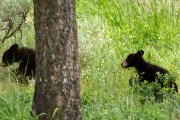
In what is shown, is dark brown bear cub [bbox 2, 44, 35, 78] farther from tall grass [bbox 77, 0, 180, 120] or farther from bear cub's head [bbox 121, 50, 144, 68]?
bear cub's head [bbox 121, 50, 144, 68]

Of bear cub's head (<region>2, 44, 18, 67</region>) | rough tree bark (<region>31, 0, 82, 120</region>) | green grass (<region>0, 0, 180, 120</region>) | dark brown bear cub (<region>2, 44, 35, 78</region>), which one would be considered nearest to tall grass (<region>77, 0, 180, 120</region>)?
green grass (<region>0, 0, 180, 120</region>)

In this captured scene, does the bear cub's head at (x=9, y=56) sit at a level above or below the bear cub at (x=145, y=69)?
above

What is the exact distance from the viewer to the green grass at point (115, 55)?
6.92 meters

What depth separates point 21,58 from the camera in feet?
33.0

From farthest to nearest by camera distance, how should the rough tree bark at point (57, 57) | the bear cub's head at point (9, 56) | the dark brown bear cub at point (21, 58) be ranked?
the bear cub's head at point (9, 56)
the dark brown bear cub at point (21, 58)
the rough tree bark at point (57, 57)

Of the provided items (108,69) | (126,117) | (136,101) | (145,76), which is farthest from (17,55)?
(126,117)

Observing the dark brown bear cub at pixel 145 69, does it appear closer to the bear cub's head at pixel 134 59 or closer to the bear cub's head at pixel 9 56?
the bear cub's head at pixel 134 59

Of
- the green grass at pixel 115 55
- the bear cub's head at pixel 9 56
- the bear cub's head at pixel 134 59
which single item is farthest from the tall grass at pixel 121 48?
the bear cub's head at pixel 9 56

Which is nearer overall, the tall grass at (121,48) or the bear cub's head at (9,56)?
the tall grass at (121,48)

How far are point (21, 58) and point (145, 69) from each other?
7.56 ft

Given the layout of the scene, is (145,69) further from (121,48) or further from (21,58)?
(21,58)

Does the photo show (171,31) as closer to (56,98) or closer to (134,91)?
(134,91)

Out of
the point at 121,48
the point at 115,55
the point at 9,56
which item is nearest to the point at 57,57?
the point at 9,56

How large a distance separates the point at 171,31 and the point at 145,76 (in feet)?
10.7
